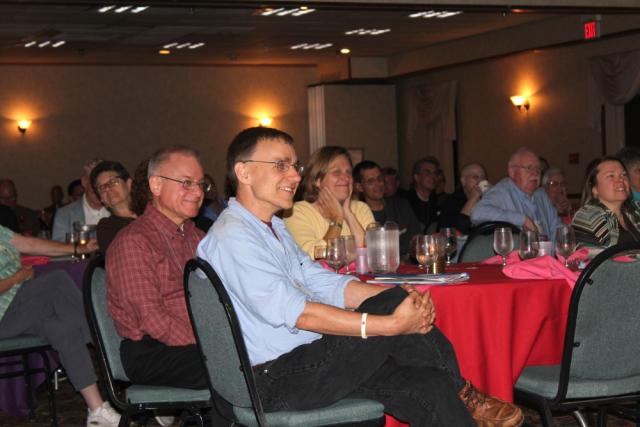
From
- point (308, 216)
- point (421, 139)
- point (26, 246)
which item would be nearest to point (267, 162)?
point (308, 216)

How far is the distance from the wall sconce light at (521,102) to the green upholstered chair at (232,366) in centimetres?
1211

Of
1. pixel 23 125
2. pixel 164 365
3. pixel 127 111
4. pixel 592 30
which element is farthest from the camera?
pixel 127 111

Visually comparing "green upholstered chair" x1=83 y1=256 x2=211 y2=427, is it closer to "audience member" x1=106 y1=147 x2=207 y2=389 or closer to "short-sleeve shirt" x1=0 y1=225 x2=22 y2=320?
"audience member" x1=106 y1=147 x2=207 y2=389

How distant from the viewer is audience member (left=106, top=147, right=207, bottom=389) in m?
3.29

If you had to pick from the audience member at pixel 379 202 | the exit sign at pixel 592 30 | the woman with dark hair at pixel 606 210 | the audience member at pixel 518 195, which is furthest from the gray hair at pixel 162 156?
the exit sign at pixel 592 30

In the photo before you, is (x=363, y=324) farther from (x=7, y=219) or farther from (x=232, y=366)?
(x=7, y=219)

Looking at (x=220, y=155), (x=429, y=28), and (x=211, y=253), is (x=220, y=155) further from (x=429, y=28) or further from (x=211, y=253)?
(x=211, y=253)

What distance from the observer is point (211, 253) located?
2.89 metres

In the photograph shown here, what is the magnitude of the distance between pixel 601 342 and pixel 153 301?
1.50 m

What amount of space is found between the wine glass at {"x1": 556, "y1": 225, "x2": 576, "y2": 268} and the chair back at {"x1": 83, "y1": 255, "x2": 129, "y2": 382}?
1.71 meters

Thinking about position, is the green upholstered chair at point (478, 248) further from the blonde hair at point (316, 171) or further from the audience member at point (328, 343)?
the audience member at point (328, 343)

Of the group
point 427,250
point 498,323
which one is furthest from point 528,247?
point 498,323

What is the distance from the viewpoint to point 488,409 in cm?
290

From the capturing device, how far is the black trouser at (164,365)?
3.27 m
